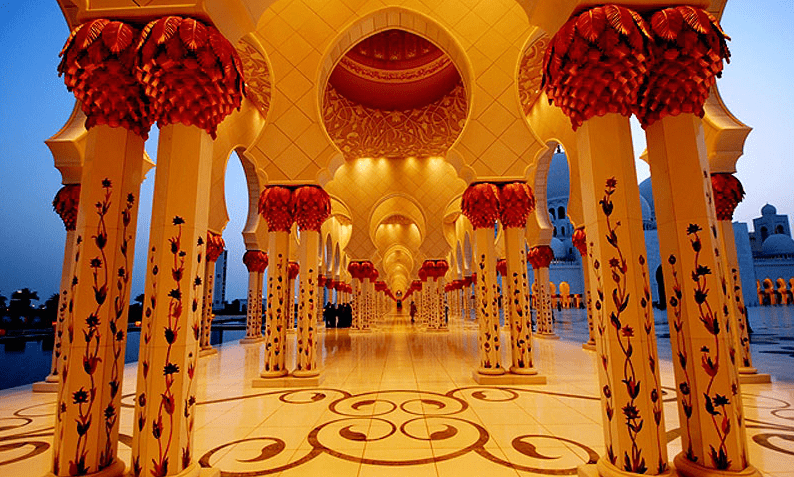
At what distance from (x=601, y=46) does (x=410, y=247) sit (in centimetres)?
1710

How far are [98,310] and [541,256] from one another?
11.5 m

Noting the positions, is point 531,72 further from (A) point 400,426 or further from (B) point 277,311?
(A) point 400,426

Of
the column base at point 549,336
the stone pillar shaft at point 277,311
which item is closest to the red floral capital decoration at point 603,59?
the stone pillar shaft at point 277,311

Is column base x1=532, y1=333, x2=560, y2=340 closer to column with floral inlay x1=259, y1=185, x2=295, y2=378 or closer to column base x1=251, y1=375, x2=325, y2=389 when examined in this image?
column base x1=251, y1=375, x2=325, y2=389

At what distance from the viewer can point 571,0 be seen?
7.70 feet

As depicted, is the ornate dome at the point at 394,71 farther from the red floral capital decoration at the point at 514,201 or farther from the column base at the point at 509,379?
the column base at the point at 509,379

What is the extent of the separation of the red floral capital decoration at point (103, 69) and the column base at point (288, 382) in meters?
3.85

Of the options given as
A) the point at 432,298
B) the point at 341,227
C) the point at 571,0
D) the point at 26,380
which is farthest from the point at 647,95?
the point at 341,227

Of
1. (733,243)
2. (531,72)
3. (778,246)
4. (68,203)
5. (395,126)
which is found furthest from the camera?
(778,246)

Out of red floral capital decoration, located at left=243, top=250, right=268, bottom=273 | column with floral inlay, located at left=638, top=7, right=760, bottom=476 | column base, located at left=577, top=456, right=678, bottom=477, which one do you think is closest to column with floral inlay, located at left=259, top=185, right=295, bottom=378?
column base, located at left=577, top=456, right=678, bottom=477

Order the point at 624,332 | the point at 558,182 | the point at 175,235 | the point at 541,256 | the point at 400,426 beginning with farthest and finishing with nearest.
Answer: the point at 558,182
the point at 541,256
the point at 400,426
the point at 175,235
the point at 624,332

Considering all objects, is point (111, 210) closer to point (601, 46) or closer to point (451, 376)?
point (601, 46)

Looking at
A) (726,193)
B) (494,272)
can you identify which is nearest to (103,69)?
(494,272)

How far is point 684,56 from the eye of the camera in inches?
87.8
